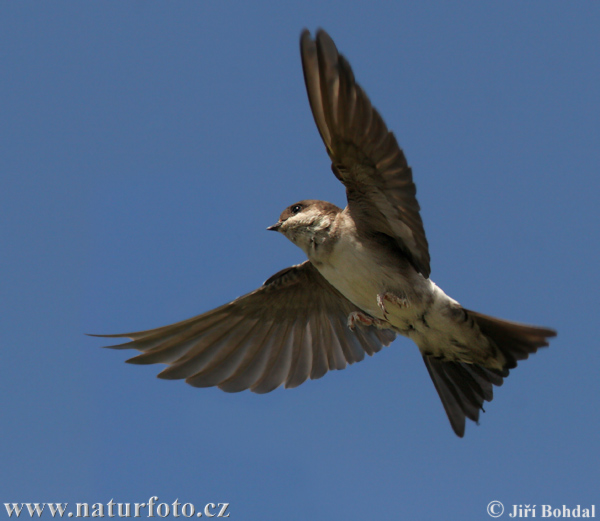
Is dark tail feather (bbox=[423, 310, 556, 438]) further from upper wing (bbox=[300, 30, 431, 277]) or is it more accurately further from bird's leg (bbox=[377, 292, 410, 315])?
upper wing (bbox=[300, 30, 431, 277])

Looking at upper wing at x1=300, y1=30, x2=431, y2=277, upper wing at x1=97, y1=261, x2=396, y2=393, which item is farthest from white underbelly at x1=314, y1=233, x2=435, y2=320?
upper wing at x1=97, y1=261, x2=396, y2=393

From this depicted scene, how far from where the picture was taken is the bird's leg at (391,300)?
5758 millimetres

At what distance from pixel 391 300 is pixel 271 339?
1.93 m

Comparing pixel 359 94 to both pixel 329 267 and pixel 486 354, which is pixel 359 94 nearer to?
pixel 329 267

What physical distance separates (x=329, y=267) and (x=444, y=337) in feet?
3.61

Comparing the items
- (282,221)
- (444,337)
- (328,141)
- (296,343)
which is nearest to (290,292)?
(296,343)

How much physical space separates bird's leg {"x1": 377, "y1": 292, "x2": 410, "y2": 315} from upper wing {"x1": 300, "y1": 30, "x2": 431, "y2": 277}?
30 centimetres

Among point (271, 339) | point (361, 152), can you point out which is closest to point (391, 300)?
point (361, 152)

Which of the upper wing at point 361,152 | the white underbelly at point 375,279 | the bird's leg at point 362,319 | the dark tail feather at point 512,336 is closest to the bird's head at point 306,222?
the white underbelly at point 375,279

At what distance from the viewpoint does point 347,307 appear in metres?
7.32

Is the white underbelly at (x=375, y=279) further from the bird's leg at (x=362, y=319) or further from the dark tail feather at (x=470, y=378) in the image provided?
the dark tail feather at (x=470, y=378)

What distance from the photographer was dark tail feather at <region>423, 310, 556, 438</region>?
5.73m

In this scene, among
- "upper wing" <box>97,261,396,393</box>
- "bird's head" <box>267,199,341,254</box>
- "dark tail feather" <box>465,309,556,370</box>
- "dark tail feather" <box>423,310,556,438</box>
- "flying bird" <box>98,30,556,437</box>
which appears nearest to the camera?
"flying bird" <box>98,30,556,437</box>

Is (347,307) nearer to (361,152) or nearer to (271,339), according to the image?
(271,339)
